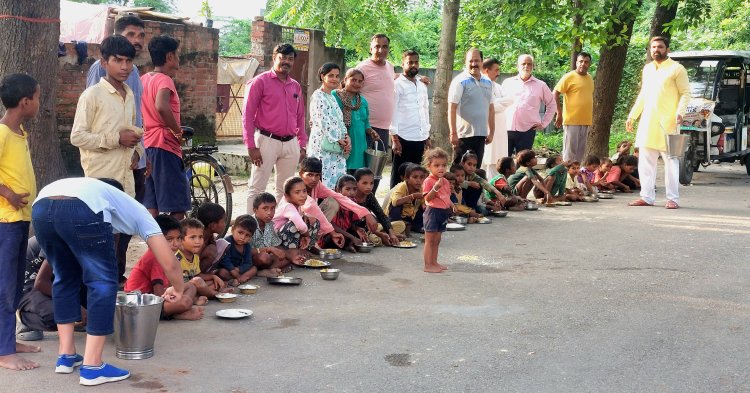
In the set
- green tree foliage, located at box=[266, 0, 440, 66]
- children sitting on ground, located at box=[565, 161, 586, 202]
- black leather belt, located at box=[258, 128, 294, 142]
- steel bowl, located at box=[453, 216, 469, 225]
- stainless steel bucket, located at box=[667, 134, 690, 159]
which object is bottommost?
steel bowl, located at box=[453, 216, 469, 225]

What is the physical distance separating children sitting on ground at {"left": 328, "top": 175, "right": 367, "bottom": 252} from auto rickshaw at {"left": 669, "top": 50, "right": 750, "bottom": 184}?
8521 mm

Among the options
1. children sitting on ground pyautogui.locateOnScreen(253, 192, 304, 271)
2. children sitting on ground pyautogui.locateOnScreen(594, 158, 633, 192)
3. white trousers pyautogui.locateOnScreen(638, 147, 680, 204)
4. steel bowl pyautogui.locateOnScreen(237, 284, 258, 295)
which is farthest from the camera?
children sitting on ground pyautogui.locateOnScreen(594, 158, 633, 192)

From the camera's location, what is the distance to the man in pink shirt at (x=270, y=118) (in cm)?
848

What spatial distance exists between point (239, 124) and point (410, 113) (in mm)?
12017

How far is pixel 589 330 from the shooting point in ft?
19.3

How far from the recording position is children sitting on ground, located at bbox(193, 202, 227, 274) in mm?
6711

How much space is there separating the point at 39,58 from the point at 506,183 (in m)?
6.67

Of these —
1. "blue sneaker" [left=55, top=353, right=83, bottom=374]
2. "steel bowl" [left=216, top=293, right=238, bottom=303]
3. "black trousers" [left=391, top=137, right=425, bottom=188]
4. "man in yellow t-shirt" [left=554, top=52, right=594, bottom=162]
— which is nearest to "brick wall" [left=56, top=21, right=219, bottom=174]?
"black trousers" [left=391, top=137, right=425, bottom=188]

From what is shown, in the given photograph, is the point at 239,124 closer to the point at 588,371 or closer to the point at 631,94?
the point at 631,94

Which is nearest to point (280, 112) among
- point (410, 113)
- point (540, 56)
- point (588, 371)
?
point (410, 113)

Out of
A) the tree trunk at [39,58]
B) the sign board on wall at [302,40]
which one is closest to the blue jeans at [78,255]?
the tree trunk at [39,58]

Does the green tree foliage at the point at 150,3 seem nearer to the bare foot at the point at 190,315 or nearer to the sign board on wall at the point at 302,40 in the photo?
the sign board on wall at the point at 302,40

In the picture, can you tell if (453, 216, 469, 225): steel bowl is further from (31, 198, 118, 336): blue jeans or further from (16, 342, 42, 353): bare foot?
(31, 198, 118, 336): blue jeans

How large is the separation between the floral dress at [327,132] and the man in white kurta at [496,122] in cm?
355
